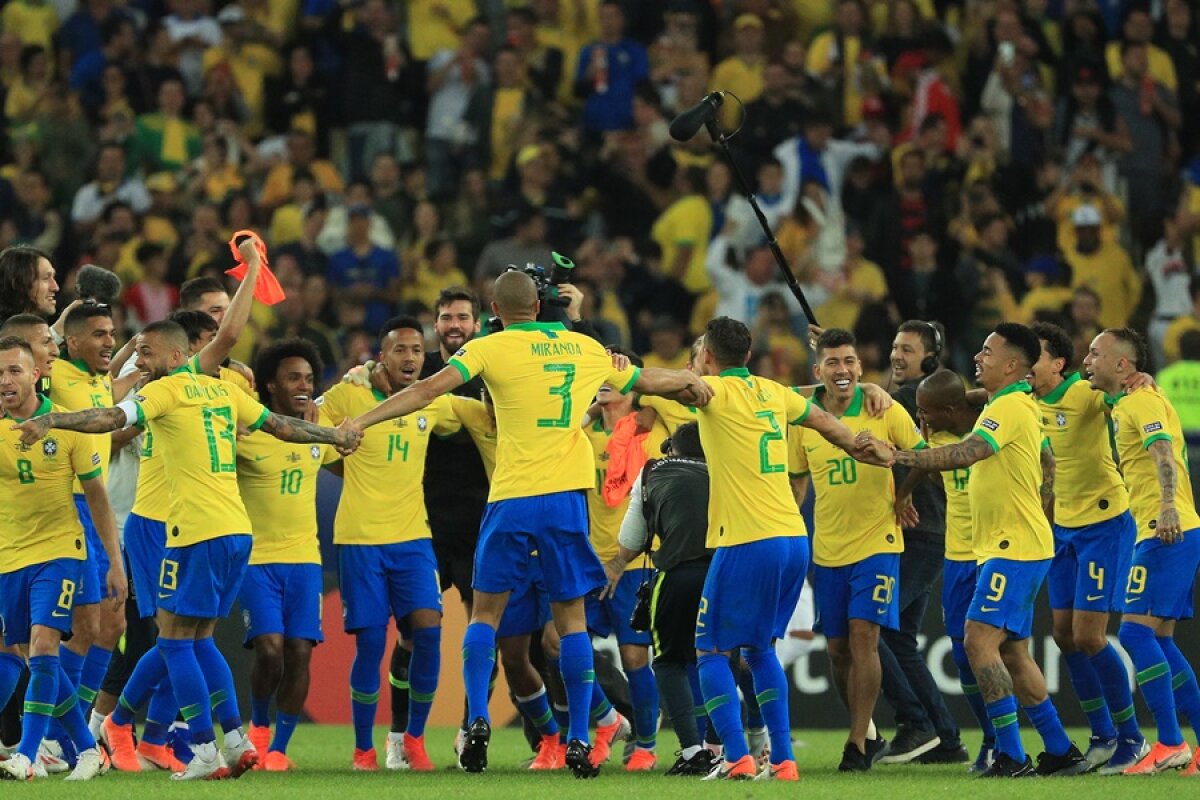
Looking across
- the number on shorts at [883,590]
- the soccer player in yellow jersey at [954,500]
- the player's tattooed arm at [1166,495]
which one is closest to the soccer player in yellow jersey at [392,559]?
the number on shorts at [883,590]

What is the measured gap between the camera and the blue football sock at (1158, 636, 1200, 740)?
1132 cm

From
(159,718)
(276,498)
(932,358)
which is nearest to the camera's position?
(159,718)

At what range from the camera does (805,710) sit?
15367 millimetres

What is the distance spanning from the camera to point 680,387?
1067 cm

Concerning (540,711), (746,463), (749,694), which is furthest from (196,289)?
(749,694)

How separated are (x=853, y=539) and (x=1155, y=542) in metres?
1.69

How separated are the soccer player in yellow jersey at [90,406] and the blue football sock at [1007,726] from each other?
4.76 metres

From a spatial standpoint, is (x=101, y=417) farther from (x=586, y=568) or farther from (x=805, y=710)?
(x=805, y=710)

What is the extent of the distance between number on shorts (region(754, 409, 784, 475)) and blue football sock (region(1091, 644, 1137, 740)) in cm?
225

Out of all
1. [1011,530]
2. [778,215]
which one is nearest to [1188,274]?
[778,215]

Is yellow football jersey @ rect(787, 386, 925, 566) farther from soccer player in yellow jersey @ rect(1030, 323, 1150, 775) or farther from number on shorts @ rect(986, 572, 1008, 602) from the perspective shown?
number on shorts @ rect(986, 572, 1008, 602)

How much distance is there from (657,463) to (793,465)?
92 cm

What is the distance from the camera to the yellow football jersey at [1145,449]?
11.3 metres

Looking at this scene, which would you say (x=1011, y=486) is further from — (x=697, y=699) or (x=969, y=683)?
(x=697, y=699)
